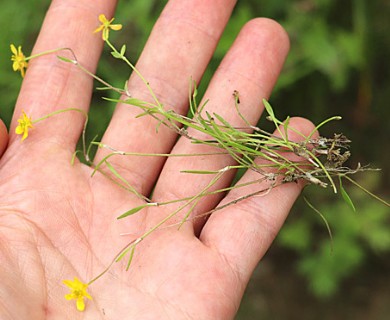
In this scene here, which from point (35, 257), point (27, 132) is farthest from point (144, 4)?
point (35, 257)

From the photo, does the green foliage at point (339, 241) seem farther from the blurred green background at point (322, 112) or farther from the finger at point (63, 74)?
the finger at point (63, 74)

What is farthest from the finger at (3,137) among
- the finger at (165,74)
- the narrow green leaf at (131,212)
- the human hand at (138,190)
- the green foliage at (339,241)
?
the green foliage at (339,241)

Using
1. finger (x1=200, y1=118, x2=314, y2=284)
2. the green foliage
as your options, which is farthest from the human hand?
the green foliage

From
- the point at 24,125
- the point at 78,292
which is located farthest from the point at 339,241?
the point at 24,125

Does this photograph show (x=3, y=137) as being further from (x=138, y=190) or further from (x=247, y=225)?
(x=247, y=225)

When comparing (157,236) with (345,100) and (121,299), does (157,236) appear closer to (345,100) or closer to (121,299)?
(121,299)

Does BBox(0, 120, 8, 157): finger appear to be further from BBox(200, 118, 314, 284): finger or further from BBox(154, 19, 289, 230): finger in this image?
BBox(200, 118, 314, 284): finger

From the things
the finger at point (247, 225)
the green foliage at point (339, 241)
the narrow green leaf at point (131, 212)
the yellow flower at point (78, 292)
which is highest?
the narrow green leaf at point (131, 212)

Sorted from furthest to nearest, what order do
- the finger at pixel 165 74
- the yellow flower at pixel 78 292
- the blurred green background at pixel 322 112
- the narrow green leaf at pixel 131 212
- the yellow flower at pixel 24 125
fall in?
the blurred green background at pixel 322 112 < the finger at pixel 165 74 < the yellow flower at pixel 24 125 < the narrow green leaf at pixel 131 212 < the yellow flower at pixel 78 292
